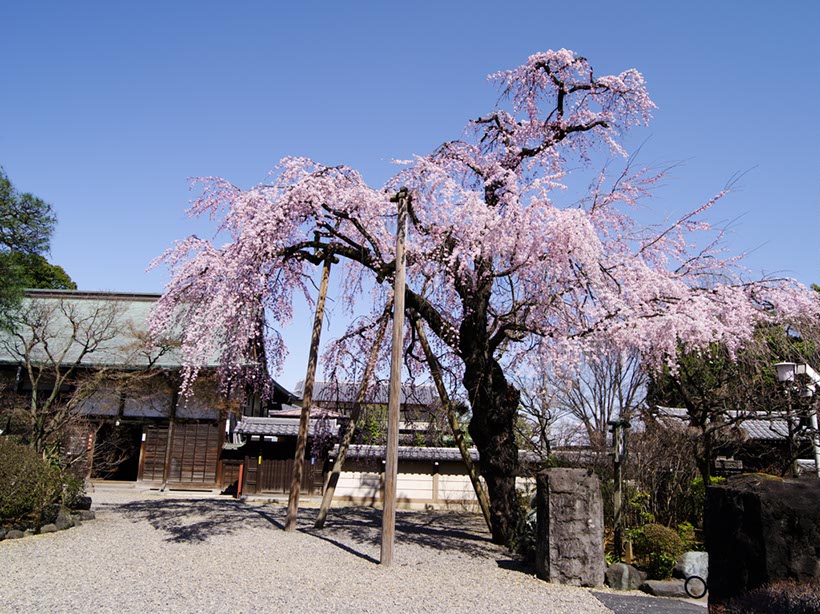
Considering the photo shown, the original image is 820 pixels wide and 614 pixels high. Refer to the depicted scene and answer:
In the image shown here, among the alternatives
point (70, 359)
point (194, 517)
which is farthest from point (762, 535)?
point (70, 359)

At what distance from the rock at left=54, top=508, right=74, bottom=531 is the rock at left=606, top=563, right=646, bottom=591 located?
353 inches

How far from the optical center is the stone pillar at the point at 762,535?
5.03 metres

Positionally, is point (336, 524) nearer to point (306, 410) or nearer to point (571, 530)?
point (306, 410)

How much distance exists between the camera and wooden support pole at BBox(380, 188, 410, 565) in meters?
8.45

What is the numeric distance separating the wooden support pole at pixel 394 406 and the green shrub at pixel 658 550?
3.53 meters

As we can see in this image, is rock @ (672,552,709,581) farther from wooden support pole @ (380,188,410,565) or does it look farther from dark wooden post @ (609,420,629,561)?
wooden support pole @ (380,188,410,565)

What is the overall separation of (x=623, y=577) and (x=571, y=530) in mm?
897

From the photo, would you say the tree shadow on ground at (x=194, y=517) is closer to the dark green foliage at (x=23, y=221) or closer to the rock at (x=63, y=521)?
the rock at (x=63, y=521)

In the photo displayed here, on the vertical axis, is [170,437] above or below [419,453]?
above

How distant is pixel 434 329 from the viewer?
1114 centimetres

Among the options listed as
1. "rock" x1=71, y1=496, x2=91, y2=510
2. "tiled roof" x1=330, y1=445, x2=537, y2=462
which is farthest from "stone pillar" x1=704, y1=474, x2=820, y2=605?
"rock" x1=71, y1=496, x2=91, y2=510

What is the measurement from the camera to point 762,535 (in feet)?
17.0

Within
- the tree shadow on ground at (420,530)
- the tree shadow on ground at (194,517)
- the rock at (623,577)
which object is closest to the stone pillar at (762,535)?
the rock at (623,577)

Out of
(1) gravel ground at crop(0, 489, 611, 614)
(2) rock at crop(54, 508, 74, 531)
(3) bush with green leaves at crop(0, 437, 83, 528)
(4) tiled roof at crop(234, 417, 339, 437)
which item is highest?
(4) tiled roof at crop(234, 417, 339, 437)
